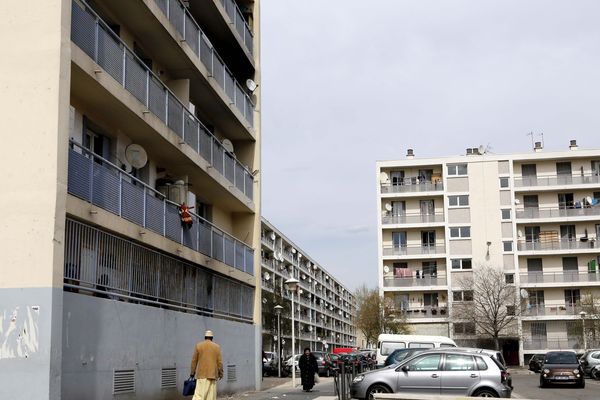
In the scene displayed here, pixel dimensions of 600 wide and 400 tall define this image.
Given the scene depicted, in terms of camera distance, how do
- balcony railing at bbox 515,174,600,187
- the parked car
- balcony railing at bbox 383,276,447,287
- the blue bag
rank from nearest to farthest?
the blue bag
the parked car
balcony railing at bbox 515,174,600,187
balcony railing at bbox 383,276,447,287

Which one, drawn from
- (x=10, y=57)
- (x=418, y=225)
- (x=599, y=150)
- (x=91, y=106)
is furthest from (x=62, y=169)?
(x=599, y=150)

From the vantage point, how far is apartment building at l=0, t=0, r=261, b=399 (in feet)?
41.1

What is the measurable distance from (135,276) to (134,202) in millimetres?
1682

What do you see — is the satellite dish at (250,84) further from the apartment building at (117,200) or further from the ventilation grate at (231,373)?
the ventilation grate at (231,373)

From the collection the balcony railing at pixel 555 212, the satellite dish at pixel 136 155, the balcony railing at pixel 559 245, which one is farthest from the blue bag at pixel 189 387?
the balcony railing at pixel 555 212

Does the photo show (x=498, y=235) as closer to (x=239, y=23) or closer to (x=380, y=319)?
(x=380, y=319)

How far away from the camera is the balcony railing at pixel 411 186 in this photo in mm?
71625

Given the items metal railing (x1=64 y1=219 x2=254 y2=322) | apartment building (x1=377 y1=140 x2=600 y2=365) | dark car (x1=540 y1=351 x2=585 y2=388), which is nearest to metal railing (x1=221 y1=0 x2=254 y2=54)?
metal railing (x1=64 y1=219 x2=254 y2=322)

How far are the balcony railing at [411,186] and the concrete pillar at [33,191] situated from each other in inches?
2373

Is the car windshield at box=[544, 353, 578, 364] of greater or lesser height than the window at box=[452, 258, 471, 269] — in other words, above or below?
below

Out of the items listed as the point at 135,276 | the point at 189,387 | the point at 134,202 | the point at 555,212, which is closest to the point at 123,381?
the point at 189,387

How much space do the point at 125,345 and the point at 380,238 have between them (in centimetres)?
5719

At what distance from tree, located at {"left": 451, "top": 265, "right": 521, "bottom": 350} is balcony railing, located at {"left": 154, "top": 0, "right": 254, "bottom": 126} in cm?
4086

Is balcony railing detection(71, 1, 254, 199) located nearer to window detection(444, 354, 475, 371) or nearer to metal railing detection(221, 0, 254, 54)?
metal railing detection(221, 0, 254, 54)
